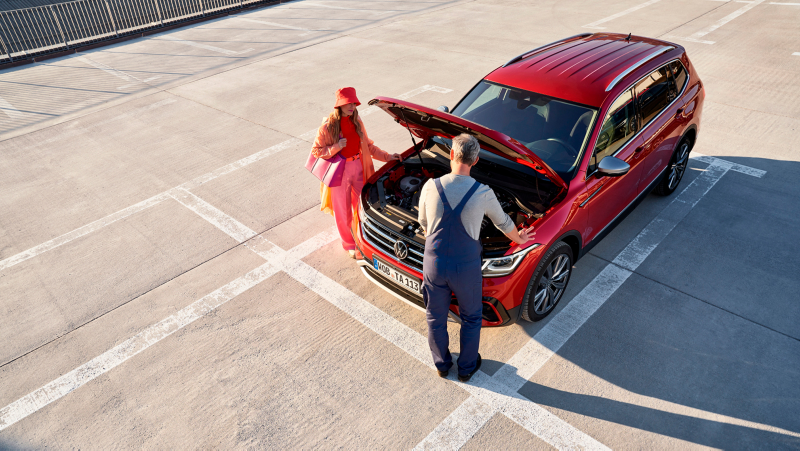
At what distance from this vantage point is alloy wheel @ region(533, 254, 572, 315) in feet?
13.5

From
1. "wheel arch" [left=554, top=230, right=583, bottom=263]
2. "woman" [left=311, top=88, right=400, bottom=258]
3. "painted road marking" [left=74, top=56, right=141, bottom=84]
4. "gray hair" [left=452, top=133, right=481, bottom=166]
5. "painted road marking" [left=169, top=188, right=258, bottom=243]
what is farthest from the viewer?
"painted road marking" [left=74, top=56, right=141, bottom=84]

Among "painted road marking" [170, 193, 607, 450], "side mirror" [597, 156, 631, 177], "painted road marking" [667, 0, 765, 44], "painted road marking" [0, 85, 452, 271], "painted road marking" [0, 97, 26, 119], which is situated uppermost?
"side mirror" [597, 156, 631, 177]

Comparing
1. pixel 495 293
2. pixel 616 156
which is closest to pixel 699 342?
pixel 616 156

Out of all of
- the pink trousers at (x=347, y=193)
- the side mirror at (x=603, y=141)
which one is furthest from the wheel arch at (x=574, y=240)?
the pink trousers at (x=347, y=193)

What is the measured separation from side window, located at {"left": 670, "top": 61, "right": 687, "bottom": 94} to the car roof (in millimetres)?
101

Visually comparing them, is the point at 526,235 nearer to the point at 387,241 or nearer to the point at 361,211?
the point at 387,241

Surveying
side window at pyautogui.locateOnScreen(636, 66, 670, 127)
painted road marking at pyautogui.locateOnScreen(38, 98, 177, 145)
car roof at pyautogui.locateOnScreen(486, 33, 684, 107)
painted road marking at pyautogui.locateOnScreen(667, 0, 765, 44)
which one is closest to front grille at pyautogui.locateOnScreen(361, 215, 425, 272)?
car roof at pyautogui.locateOnScreen(486, 33, 684, 107)

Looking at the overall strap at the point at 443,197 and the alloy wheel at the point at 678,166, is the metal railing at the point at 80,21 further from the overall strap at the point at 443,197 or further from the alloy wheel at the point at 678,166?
the alloy wheel at the point at 678,166

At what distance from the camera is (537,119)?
463 cm

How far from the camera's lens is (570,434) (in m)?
3.45

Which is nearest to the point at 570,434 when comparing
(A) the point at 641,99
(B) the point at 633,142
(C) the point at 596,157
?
(C) the point at 596,157

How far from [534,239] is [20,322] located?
477cm

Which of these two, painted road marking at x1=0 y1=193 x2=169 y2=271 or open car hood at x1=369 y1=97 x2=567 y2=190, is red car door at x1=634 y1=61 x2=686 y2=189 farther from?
painted road marking at x1=0 y1=193 x2=169 y2=271

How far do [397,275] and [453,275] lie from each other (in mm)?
851
